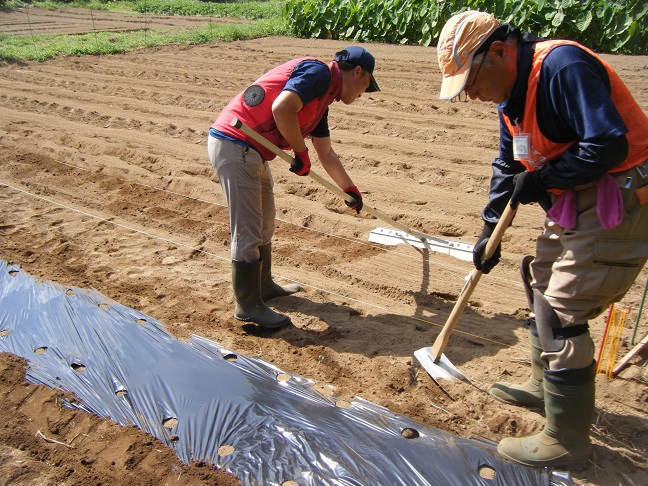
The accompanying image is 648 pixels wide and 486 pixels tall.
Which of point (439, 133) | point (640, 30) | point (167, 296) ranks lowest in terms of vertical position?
point (167, 296)

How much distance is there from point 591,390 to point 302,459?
1.35m

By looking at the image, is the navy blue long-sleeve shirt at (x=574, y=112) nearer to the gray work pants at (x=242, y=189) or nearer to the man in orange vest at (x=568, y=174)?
the man in orange vest at (x=568, y=174)

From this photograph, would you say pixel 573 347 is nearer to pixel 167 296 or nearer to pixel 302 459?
pixel 302 459

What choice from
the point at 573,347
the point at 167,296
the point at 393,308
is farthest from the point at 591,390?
the point at 167,296

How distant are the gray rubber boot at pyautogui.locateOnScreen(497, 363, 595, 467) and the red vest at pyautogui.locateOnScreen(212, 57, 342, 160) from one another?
2010 millimetres

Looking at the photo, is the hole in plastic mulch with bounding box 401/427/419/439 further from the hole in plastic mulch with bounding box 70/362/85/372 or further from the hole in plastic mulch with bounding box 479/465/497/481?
the hole in plastic mulch with bounding box 70/362/85/372

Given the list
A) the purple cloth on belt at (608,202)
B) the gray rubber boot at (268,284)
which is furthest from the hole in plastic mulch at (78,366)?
the purple cloth on belt at (608,202)

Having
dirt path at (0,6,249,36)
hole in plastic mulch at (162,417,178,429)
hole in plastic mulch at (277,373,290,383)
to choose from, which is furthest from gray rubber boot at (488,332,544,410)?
dirt path at (0,6,249,36)

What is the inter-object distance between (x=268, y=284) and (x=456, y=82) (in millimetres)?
2318

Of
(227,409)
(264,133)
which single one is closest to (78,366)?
(227,409)

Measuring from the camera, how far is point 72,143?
7727mm

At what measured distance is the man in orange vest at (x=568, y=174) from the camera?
2.31m

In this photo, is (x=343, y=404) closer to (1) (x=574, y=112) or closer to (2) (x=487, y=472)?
(2) (x=487, y=472)

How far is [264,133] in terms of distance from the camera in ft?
12.3
